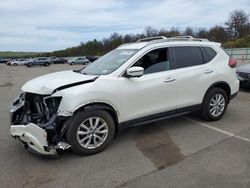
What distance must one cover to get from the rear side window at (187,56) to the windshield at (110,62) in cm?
88

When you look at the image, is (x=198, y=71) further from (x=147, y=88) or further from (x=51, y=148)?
Answer: (x=51, y=148)

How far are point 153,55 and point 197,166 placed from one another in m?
2.16

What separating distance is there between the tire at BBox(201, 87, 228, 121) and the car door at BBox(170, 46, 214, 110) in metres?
0.17

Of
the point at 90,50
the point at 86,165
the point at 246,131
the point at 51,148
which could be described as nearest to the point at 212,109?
the point at 246,131

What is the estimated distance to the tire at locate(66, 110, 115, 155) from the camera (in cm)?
402

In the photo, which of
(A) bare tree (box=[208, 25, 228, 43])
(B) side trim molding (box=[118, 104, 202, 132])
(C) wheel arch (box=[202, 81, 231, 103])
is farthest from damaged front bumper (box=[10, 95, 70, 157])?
(A) bare tree (box=[208, 25, 228, 43])

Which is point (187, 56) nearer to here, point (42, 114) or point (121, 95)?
point (121, 95)

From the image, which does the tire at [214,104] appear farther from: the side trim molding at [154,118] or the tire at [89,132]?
the tire at [89,132]

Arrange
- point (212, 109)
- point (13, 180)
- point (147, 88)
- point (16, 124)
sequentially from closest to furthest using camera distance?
point (13, 180), point (16, 124), point (147, 88), point (212, 109)

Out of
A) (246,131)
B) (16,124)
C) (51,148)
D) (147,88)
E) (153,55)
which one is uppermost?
(153,55)

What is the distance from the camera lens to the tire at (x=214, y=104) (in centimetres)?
559

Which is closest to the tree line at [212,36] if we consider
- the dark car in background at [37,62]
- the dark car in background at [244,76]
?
the dark car in background at [37,62]

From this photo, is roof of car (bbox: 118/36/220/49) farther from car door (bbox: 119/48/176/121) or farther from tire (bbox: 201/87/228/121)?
tire (bbox: 201/87/228/121)

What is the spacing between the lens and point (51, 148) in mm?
3879
